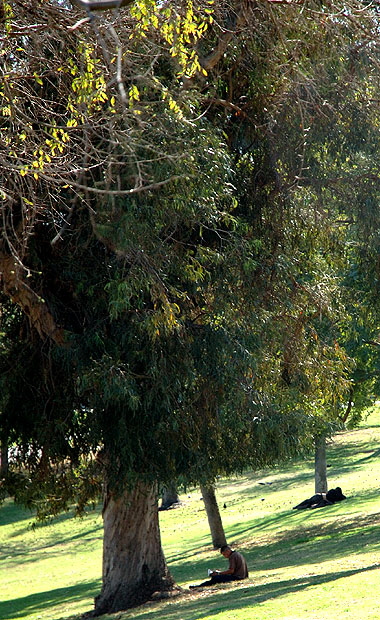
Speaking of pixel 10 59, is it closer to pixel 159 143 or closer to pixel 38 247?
pixel 159 143

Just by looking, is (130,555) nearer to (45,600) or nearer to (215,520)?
(45,600)

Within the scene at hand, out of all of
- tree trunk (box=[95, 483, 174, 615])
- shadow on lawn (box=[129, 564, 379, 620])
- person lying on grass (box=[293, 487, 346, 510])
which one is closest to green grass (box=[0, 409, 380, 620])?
shadow on lawn (box=[129, 564, 379, 620])

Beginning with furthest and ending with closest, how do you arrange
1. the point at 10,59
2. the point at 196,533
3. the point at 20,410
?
the point at 196,533, the point at 20,410, the point at 10,59

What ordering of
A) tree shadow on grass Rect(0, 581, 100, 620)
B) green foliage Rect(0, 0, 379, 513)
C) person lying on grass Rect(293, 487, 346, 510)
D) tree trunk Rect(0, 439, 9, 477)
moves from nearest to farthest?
green foliage Rect(0, 0, 379, 513)
tree trunk Rect(0, 439, 9, 477)
tree shadow on grass Rect(0, 581, 100, 620)
person lying on grass Rect(293, 487, 346, 510)

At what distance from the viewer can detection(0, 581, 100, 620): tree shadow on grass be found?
62.6 feet

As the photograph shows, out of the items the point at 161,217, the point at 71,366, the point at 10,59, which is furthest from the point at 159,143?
the point at 71,366

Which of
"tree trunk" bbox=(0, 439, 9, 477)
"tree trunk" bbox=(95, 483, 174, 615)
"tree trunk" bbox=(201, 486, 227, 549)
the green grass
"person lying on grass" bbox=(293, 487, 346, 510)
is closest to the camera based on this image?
the green grass

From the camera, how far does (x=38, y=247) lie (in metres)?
12.8

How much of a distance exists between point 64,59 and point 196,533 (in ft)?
65.5

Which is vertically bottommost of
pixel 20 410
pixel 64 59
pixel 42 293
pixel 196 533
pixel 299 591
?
pixel 196 533

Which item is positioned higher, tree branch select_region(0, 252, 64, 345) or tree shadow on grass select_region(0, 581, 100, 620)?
tree branch select_region(0, 252, 64, 345)

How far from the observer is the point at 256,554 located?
22.1m

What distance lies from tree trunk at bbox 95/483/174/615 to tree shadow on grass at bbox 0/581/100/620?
368 centimetres

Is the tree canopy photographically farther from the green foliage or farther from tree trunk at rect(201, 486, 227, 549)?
tree trunk at rect(201, 486, 227, 549)
